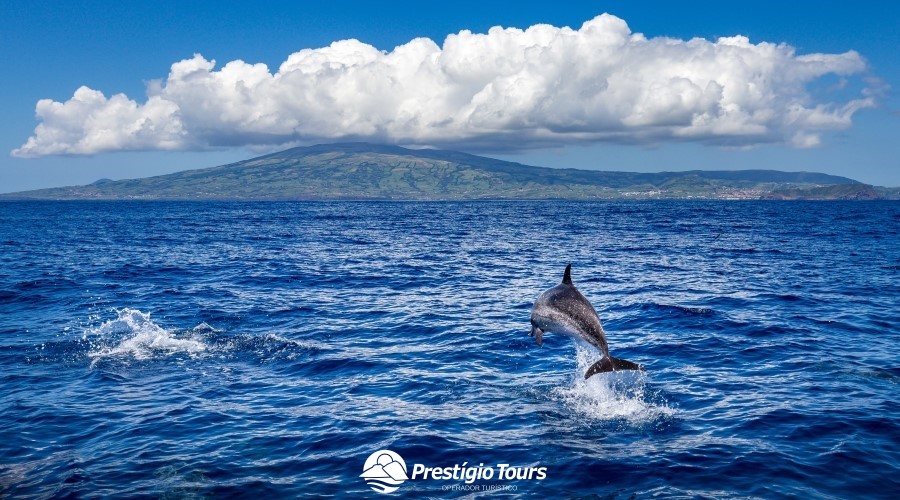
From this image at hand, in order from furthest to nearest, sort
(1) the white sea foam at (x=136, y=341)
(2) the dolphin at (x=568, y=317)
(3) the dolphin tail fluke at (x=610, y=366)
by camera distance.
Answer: (1) the white sea foam at (x=136, y=341) → (2) the dolphin at (x=568, y=317) → (3) the dolphin tail fluke at (x=610, y=366)

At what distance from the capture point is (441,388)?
1953 cm

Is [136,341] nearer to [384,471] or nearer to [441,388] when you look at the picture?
[441,388]

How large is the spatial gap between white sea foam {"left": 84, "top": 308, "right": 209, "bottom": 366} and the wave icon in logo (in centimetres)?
1233

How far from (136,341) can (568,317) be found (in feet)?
60.7

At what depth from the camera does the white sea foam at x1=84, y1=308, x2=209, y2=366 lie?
23.8 m

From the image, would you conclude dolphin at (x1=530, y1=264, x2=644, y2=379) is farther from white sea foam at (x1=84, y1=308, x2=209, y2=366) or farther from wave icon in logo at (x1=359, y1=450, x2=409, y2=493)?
white sea foam at (x1=84, y1=308, x2=209, y2=366)

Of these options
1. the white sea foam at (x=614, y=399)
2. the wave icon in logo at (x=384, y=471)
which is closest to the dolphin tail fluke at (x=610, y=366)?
the white sea foam at (x=614, y=399)

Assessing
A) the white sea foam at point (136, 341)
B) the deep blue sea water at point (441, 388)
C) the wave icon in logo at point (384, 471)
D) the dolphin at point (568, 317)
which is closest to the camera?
the wave icon in logo at point (384, 471)

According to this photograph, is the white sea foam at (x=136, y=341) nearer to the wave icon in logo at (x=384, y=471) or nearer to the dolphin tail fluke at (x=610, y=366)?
the wave icon in logo at (x=384, y=471)

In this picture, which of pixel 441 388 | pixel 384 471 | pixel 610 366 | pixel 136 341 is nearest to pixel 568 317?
pixel 610 366

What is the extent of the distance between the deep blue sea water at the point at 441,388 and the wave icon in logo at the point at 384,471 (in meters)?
0.24

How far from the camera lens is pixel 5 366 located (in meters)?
22.0

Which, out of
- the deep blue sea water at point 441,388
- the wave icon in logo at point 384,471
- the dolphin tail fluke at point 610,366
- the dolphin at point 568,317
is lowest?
the wave icon in logo at point 384,471

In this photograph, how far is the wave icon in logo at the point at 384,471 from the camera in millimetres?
13211
